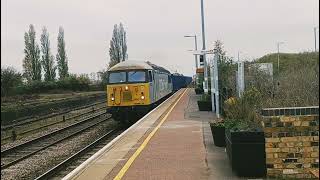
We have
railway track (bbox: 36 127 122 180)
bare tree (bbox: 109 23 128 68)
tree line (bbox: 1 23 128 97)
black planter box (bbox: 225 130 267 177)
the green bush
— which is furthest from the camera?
bare tree (bbox: 109 23 128 68)

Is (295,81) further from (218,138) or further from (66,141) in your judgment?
(66,141)

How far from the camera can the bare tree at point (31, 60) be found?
86.7m

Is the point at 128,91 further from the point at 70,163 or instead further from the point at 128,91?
the point at 70,163

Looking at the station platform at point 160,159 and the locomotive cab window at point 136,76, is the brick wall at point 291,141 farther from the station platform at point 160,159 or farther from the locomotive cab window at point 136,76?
the locomotive cab window at point 136,76

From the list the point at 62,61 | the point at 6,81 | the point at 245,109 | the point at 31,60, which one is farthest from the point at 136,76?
the point at 62,61

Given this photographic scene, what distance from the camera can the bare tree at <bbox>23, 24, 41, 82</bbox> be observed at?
86.7 metres

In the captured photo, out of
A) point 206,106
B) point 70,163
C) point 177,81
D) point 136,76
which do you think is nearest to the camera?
point 70,163

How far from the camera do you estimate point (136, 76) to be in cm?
2588

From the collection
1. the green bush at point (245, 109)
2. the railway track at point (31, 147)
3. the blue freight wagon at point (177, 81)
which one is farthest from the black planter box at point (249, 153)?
the blue freight wagon at point (177, 81)

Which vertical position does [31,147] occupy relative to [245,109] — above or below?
below

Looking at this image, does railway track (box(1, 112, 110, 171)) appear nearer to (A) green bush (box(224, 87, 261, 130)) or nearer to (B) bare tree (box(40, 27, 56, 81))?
(A) green bush (box(224, 87, 261, 130))

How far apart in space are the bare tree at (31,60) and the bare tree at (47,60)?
5.39 feet

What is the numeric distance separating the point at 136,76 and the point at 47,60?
66.5 metres

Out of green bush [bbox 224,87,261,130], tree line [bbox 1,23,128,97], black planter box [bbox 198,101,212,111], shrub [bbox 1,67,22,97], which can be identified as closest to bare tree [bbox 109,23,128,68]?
tree line [bbox 1,23,128,97]
